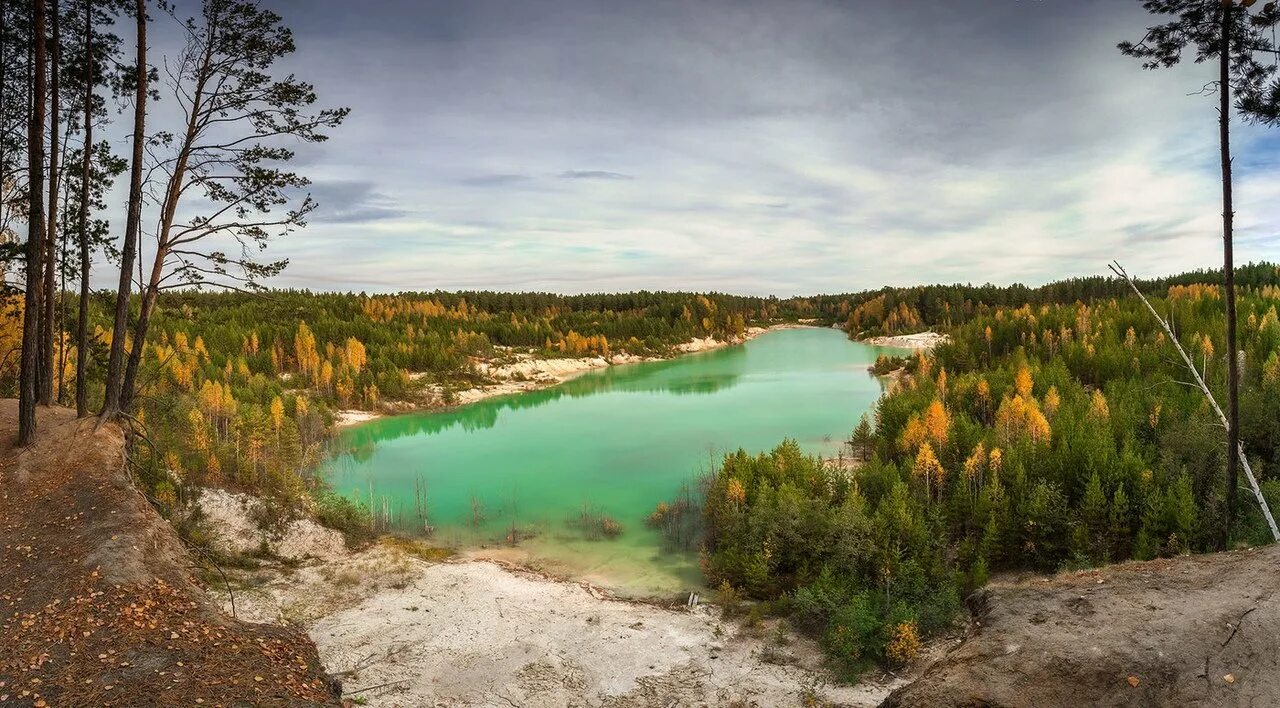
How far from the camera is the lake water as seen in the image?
697 inches

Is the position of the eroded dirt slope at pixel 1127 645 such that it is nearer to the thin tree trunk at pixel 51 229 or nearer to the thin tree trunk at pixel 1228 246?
the thin tree trunk at pixel 1228 246

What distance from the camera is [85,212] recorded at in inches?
567

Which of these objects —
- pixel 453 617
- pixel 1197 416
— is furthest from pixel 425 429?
pixel 1197 416

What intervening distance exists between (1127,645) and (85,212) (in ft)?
63.2

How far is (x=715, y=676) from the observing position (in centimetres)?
1053

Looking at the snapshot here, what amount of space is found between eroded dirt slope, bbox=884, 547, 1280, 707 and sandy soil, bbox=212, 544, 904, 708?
13.3 ft

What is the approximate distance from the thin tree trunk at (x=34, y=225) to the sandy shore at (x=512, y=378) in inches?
998

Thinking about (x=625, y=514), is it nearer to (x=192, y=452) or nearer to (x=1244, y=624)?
(x=192, y=452)

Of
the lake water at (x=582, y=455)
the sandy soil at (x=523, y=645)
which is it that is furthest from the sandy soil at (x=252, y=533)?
the lake water at (x=582, y=455)

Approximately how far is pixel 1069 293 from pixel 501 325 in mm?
86905

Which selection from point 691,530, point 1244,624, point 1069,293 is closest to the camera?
point 1244,624

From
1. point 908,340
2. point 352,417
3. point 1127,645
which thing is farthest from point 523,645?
point 908,340

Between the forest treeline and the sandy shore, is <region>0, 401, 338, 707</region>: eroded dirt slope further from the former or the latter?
the sandy shore

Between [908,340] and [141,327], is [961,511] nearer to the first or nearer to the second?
[141,327]
